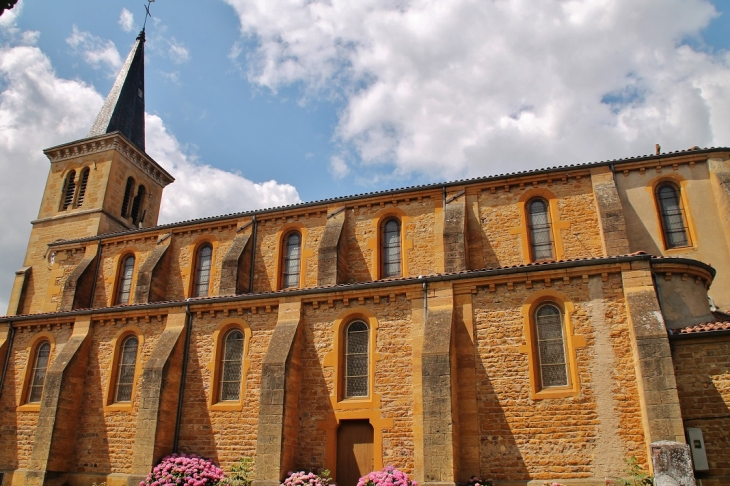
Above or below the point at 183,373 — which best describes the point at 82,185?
above

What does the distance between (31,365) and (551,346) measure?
17182 mm

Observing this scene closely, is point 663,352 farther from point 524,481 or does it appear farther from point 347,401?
point 347,401

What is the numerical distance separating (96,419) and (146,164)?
1638cm

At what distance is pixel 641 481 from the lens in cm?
1120

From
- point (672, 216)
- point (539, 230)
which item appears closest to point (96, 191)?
point (539, 230)

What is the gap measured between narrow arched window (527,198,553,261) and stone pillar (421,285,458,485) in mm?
5032

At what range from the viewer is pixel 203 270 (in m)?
21.2

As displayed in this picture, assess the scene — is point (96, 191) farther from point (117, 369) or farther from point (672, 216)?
point (672, 216)

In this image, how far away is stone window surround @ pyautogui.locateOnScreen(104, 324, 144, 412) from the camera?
17094 mm

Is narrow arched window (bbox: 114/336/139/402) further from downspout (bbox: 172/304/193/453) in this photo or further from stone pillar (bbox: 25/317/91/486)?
downspout (bbox: 172/304/193/453)

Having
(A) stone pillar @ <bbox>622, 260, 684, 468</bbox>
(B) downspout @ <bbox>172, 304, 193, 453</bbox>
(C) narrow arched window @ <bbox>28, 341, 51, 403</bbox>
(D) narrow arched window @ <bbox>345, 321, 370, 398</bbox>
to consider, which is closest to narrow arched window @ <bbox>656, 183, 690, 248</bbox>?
(A) stone pillar @ <bbox>622, 260, 684, 468</bbox>

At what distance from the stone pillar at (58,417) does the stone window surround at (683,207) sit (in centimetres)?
1847

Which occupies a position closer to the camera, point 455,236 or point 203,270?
point 455,236

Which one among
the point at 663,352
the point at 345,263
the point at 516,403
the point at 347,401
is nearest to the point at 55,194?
the point at 345,263
